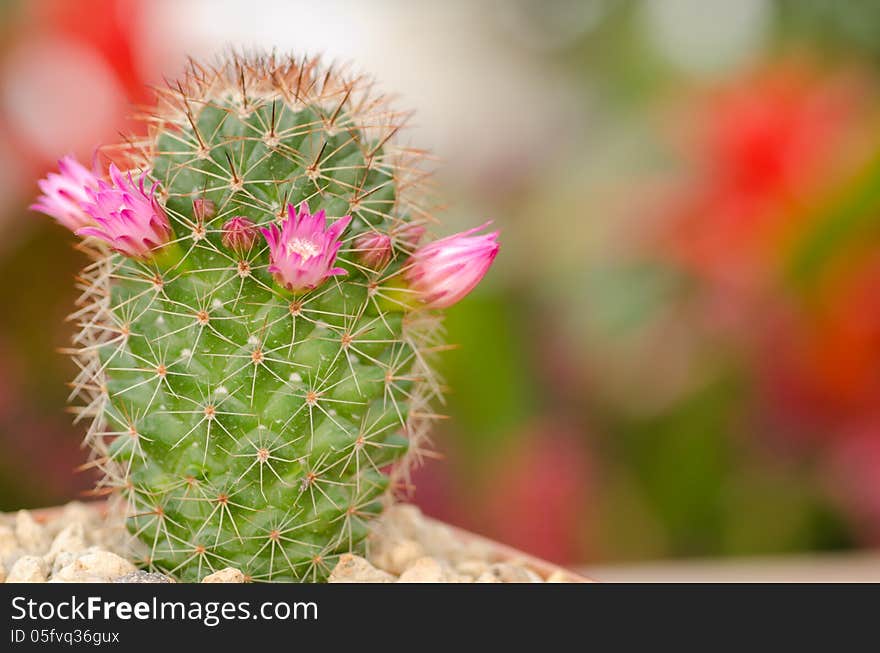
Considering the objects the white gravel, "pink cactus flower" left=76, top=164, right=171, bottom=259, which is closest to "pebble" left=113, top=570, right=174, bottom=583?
the white gravel

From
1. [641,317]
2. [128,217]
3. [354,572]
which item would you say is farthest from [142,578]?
[641,317]

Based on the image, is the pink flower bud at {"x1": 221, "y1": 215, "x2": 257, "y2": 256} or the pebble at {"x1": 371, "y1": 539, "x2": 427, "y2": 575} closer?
the pink flower bud at {"x1": 221, "y1": 215, "x2": 257, "y2": 256}

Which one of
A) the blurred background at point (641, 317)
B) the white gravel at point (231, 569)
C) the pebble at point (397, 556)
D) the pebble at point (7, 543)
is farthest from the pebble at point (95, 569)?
the blurred background at point (641, 317)

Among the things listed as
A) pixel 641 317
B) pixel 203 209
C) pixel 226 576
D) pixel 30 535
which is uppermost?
pixel 641 317

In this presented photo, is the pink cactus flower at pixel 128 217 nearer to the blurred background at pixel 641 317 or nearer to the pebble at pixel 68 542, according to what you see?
the pebble at pixel 68 542

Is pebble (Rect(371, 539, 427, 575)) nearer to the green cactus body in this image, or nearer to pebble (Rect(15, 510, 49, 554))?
the green cactus body

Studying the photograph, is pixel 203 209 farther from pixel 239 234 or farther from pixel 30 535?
pixel 30 535
